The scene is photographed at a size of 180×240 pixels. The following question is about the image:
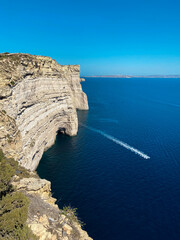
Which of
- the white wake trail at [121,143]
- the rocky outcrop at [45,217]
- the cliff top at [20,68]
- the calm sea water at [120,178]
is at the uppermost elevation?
the cliff top at [20,68]

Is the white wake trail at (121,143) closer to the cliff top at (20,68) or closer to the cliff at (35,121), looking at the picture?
the cliff at (35,121)

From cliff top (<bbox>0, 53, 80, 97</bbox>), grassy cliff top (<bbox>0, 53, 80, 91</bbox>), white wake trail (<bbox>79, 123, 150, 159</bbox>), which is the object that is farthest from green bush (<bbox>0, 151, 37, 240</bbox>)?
white wake trail (<bbox>79, 123, 150, 159</bbox>)

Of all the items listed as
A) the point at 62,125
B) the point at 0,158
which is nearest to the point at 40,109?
the point at 62,125

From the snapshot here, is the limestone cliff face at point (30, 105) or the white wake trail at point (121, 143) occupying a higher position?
the limestone cliff face at point (30, 105)

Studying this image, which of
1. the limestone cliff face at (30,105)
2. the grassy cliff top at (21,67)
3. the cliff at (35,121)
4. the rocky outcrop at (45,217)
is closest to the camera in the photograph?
the rocky outcrop at (45,217)

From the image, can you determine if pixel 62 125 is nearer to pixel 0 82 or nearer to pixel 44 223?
pixel 0 82

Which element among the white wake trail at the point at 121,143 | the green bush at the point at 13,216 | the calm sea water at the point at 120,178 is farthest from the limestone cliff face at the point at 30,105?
the white wake trail at the point at 121,143

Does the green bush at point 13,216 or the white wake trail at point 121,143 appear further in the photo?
the white wake trail at point 121,143

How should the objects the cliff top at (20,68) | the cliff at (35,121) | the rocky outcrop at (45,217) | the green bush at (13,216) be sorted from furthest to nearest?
the cliff top at (20,68)
the cliff at (35,121)
the rocky outcrop at (45,217)
the green bush at (13,216)
